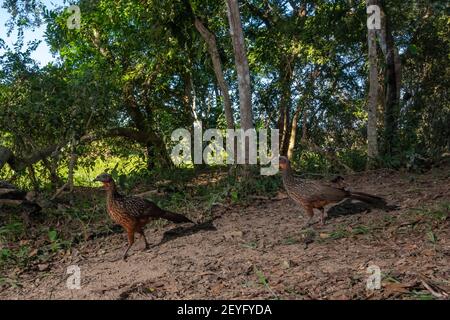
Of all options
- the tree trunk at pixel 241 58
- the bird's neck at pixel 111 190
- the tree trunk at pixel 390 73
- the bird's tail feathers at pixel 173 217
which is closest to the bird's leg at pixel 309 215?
the bird's tail feathers at pixel 173 217

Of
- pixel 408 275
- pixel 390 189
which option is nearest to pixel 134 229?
pixel 408 275

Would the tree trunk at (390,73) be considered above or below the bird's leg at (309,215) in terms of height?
above

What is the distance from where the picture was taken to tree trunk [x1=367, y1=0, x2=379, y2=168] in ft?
30.0

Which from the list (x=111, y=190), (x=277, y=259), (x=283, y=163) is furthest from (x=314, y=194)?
(x=111, y=190)

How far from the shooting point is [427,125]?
11266 millimetres

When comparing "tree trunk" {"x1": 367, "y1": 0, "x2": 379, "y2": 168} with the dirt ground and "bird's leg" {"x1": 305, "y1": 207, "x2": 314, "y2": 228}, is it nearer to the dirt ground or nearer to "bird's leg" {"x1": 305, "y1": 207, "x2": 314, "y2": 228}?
the dirt ground

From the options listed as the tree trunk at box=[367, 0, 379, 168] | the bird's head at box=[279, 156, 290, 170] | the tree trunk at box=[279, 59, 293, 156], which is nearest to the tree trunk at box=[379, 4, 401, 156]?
the tree trunk at box=[367, 0, 379, 168]

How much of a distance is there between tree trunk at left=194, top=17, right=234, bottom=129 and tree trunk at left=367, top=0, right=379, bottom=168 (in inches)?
106

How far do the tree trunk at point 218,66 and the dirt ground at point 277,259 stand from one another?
2.82 metres

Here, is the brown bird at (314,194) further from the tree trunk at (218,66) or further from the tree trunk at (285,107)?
the tree trunk at (285,107)

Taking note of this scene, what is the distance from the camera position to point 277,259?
4.97 m

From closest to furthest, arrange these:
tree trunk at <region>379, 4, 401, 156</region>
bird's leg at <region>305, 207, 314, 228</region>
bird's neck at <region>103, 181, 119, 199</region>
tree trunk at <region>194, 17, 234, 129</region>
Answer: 1. bird's neck at <region>103, 181, 119, 199</region>
2. bird's leg at <region>305, 207, 314, 228</region>
3. tree trunk at <region>194, 17, 234, 129</region>
4. tree trunk at <region>379, 4, 401, 156</region>

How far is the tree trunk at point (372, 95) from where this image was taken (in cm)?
913

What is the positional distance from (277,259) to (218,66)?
18.7 ft
